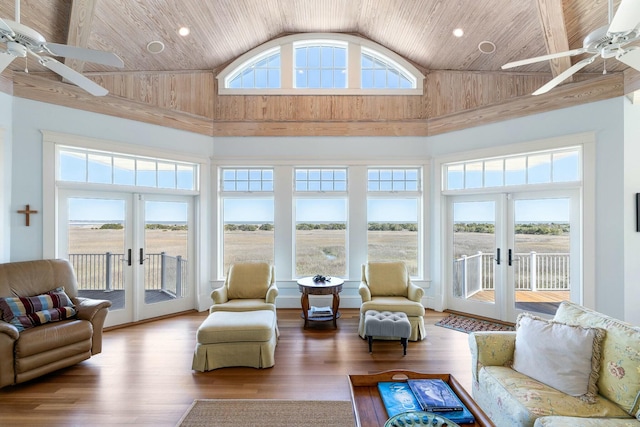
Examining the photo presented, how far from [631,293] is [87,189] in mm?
6865

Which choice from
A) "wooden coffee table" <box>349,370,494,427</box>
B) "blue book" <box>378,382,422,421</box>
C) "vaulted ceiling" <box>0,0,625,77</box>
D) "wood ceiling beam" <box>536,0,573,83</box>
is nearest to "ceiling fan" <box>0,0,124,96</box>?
"vaulted ceiling" <box>0,0,625,77</box>

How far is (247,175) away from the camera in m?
5.39

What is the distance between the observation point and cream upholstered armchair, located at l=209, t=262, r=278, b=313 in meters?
4.02

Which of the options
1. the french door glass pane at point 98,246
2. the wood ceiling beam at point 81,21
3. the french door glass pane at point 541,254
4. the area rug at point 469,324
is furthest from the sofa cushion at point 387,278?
the wood ceiling beam at point 81,21

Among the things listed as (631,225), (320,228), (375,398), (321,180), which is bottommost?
(375,398)

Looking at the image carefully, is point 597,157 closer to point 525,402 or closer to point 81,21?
point 525,402

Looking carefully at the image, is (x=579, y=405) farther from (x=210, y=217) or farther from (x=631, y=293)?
(x=210, y=217)

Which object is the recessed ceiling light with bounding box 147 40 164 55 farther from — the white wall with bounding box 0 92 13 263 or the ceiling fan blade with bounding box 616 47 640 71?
the ceiling fan blade with bounding box 616 47 640 71

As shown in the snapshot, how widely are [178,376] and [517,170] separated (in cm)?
492

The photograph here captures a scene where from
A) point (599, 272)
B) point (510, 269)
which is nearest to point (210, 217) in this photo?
point (510, 269)

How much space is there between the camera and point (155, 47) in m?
4.41

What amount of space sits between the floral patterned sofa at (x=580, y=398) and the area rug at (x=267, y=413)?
1.07 m

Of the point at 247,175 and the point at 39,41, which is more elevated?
the point at 39,41

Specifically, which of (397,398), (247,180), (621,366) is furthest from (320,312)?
(621,366)
